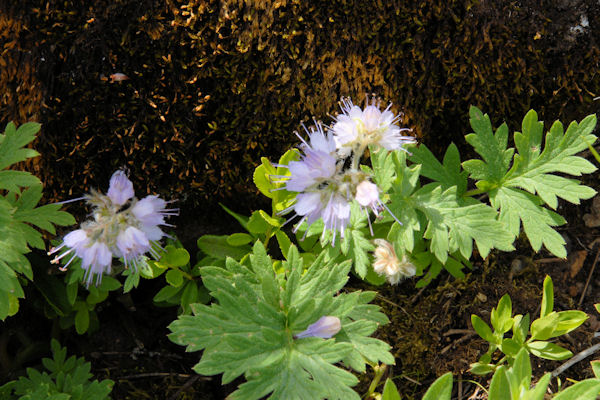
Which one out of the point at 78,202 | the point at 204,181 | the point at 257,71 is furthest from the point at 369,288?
the point at 78,202

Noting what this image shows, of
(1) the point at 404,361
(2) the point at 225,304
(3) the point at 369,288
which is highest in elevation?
(2) the point at 225,304

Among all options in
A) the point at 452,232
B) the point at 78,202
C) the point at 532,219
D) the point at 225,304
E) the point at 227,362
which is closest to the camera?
the point at 227,362

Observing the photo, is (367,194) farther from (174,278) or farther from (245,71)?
(174,278)

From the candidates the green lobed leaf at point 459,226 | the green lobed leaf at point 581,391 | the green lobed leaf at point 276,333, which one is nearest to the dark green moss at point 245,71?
the green lobed leaf at point 459,226

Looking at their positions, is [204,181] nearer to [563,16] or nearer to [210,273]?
[210,273]

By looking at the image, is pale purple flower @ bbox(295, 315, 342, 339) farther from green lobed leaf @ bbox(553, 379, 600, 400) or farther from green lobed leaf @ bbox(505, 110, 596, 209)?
green lobed leaf @ bbox(505, 110, 596, 209)

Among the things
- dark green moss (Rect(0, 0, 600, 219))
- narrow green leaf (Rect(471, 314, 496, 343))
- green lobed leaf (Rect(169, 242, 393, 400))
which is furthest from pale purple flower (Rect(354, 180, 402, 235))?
narrow green leaf (Rect(471, 314, 496, 343))

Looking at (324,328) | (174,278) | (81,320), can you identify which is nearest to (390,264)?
(324,328)
